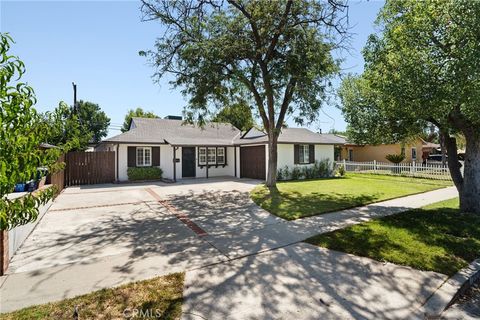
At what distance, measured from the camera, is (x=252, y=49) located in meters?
12.2

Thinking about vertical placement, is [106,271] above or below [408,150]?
below

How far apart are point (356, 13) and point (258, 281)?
970 cm

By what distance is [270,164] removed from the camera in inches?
561

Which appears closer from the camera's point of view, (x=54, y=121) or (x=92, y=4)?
(x=54, y=121)

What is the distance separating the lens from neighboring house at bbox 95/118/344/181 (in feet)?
58.4

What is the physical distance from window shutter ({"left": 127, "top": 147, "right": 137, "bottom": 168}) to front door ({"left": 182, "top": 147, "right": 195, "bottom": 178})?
10.8 ft

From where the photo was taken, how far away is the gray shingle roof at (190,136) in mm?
18245

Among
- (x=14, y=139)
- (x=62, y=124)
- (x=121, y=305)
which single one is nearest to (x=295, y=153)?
(x=121, y=305)

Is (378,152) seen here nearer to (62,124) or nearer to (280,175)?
(280,175)

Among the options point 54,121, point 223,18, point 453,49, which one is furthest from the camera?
point 223,18

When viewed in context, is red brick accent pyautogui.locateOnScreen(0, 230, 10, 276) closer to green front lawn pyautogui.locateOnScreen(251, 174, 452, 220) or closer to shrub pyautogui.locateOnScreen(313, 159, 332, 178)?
green front lawn pyautogui.locateOnScreen(251, 174, 452, 220)

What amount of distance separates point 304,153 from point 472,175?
472 inches

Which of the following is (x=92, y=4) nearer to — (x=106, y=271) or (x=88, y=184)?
(x=106, y=271)

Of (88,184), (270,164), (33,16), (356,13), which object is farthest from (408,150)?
(33,16)
